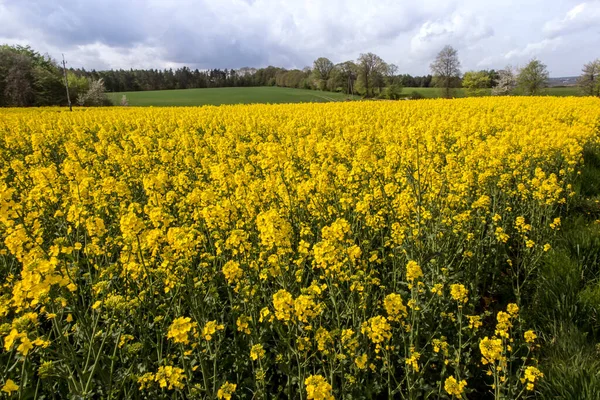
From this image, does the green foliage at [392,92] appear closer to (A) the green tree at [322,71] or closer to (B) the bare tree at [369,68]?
(B) the bare tree at [369,68]

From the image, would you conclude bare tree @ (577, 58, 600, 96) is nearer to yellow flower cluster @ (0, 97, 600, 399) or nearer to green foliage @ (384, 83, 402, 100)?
green foliage @ (384, 83, 402, 100)

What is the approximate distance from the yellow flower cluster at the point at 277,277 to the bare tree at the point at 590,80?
209 feet

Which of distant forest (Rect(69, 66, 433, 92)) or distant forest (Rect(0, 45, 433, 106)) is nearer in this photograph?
distant forest (Rect(0, 45, 433, 106))

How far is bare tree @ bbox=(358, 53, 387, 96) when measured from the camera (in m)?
55.2

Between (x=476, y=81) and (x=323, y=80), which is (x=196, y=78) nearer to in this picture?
(x=323, y=80)

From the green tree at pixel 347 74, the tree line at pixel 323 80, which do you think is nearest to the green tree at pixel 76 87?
the tree line at pixel 323 80

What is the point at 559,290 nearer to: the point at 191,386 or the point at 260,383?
the point at 260,383

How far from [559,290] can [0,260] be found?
5.64 metres

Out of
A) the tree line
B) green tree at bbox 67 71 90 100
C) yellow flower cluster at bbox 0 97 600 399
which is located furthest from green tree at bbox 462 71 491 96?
yellow flower cluster at bbox 0 97 600 399

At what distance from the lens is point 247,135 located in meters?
11.6

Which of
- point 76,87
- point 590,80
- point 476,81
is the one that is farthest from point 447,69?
point 76,87

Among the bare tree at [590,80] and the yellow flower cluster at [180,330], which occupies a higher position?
the bare tree at [590,80]

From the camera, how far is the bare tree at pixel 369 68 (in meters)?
55.2

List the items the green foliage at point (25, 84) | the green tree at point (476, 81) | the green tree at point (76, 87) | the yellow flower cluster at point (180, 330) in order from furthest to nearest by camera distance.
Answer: the green tree at point (476, 81), the green tree at point (76, 87), the green foliage at point (25, 84), the yellow flower cluster at point (180, 330)
